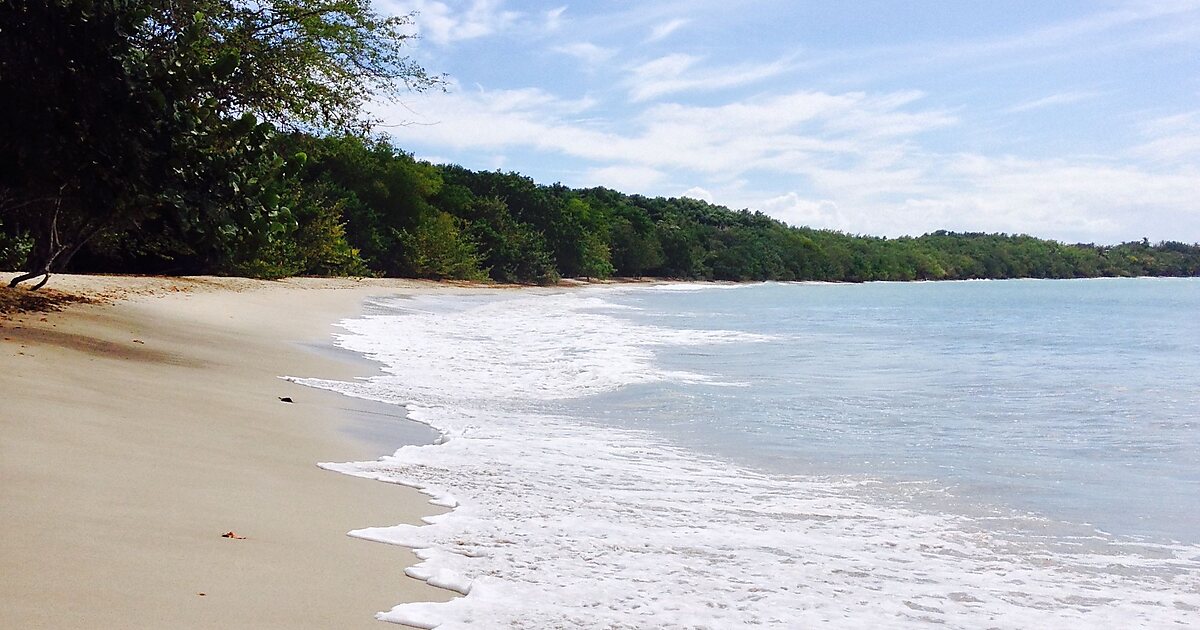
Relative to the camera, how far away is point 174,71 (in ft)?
32.7

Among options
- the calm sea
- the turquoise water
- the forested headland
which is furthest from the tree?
the turquoise water

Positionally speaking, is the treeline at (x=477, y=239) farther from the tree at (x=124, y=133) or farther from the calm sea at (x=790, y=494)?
the calm sea at (x=790, y=494)

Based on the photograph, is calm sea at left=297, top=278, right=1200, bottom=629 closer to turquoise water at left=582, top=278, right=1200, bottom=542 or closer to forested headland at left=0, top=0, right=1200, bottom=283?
turquoise water at left=582, top=278, right=1200, bottom=542

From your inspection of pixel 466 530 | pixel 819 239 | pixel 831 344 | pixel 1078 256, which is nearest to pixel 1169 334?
pixel 831 344

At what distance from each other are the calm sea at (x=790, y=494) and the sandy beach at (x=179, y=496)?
0.33 metres

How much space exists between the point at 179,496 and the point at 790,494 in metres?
3.60

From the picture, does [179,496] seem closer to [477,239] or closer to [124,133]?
[124,133]

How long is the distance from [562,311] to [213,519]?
2776 centimetres

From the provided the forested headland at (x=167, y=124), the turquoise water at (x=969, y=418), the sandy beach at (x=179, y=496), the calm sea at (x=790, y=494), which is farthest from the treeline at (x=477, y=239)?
the turquoise water at (x=969, y=418)

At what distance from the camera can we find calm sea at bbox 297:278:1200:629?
4.07m

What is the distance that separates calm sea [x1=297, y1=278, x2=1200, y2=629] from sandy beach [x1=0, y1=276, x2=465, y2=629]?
33 cm

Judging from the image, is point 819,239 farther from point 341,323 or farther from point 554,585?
point 554,585

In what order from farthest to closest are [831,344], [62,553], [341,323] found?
[831,344] → [341,323] → [62,553]

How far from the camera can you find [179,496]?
462 centimetres
